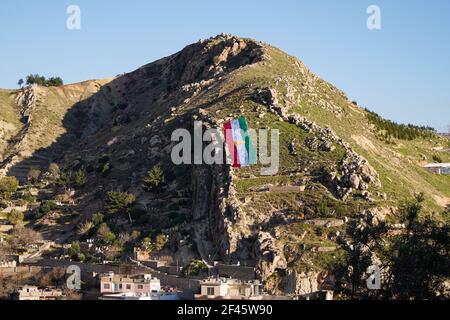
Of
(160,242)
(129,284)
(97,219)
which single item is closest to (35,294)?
(129,284)

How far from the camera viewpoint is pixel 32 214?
8694cm

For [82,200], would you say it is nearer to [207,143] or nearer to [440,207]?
[207,143]

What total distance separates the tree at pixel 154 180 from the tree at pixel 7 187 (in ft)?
57.8

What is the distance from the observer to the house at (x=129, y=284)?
2366 inches

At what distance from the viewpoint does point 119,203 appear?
7925 centimetres

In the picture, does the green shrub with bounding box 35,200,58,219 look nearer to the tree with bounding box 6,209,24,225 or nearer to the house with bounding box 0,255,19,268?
the tree with bounding box 6,209,24,225

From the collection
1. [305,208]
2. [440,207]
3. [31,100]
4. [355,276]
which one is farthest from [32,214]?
[31,100]

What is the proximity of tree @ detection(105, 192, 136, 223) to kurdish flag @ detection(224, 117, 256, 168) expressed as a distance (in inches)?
362

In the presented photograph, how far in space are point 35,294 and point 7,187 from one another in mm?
33265

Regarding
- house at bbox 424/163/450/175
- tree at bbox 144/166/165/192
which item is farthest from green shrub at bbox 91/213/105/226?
house at bbox 424/163/450/175

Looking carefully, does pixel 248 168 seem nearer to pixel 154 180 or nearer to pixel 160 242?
pixel 154 180

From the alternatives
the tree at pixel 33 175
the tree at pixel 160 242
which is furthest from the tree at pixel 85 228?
the tree at pixel 33 175
